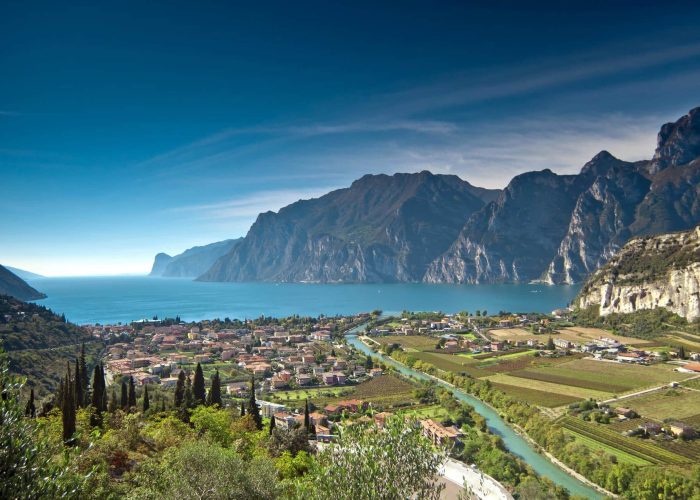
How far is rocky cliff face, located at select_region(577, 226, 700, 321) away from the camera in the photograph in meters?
81.8

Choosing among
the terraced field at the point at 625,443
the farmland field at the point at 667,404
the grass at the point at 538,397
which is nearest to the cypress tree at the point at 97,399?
the terraced field at the point at 625,443

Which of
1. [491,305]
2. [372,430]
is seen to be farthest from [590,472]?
[491,305]

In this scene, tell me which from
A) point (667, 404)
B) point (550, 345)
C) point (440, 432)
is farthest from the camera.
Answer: point (550, 345)

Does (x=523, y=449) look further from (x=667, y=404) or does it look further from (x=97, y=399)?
(x=97, y=399)

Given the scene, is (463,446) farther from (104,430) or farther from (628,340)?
(628,340)

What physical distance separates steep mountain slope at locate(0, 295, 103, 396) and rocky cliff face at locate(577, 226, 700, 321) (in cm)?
9181

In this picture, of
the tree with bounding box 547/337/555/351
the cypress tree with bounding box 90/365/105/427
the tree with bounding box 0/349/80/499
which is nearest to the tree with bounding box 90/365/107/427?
the cypress tree with bounding box 90/365/105/427

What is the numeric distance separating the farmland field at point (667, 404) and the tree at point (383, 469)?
36.6 metres

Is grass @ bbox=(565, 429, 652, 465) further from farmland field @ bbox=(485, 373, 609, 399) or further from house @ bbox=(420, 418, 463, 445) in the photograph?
farmland field @ bbox=(485, 373, 609, 399)

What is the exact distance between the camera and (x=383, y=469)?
10.8 meters

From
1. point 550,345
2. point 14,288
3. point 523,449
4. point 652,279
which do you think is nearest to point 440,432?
point 523,449

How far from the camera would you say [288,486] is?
16.2 m

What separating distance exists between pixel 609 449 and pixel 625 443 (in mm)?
1650

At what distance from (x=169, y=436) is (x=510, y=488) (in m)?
17.9
